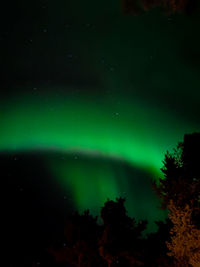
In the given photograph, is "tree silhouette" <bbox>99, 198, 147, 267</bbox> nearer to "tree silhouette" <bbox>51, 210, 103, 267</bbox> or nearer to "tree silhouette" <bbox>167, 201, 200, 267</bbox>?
"tree silhouette" <bbox>51, 210, 103, 267</bbox>

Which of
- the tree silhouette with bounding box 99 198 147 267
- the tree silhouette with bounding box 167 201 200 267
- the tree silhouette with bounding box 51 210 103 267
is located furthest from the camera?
the tree silhouette with bounding box 51 210 103 267

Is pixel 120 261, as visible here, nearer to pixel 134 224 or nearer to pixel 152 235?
pixel 134 224

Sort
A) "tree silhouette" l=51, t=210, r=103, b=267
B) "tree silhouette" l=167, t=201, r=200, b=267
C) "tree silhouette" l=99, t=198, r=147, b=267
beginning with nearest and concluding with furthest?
"tree silhouette" l=167, t=201, r=200, b=267 < "tree silhouette" l=99, t=198, r=147, b=267 < "tree silhouette" l=51, t=210, r=103, b=267

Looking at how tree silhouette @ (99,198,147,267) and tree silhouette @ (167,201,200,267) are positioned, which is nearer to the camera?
tree silhouette @ (167,201,200,267)

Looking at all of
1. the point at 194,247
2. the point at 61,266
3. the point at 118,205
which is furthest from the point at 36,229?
the point at 194,247

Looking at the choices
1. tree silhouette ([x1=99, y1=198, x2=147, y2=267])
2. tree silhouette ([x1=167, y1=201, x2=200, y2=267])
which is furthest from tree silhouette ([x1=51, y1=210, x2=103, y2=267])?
tree silhouette ([x1=167, y1=201, x2=200, y2=267])

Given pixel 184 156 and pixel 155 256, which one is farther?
pixel 155 256

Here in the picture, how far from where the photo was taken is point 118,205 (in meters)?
13.4

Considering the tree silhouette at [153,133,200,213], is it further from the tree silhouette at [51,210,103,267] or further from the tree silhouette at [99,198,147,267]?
the tree silhouette at [51,210,103,267]

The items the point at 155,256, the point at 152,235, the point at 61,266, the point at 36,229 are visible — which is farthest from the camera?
the point at 36,229

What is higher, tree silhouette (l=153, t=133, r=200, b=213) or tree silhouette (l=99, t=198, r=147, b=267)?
tree silhouette (l=153, t=133, r=200, b=213)

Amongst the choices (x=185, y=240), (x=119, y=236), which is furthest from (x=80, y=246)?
(x=185, y=240)

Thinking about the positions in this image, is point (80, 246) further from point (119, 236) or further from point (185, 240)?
point (185, 240)

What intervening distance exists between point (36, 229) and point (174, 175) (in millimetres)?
30603
